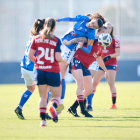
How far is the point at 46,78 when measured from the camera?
4715mm

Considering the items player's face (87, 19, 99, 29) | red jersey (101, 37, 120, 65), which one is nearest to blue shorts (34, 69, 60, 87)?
player's face (87, 19, 99, 29)

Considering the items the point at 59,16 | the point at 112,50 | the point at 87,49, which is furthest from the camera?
the point at 59,16

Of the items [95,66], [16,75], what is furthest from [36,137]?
[16,75]

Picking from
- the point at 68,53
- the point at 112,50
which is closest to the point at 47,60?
the point at 68,53

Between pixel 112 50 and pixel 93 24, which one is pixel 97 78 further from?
pixel 93 24

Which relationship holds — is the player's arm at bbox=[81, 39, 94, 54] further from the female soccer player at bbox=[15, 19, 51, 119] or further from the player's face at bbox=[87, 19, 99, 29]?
the female soccer player at bbox=[15, 19, 51, 119]


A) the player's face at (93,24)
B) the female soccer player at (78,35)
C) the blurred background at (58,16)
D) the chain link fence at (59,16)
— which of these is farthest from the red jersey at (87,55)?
the chain link fence at (59,16)

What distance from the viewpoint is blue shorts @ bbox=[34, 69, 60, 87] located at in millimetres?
4703

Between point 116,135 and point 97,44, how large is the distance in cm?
284

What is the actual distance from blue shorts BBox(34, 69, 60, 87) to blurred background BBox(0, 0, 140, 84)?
64.7ft

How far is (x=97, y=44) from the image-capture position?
6500 millimetres

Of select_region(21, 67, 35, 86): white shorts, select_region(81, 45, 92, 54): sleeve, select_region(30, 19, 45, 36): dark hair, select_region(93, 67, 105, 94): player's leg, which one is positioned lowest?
select_region(93, 67, 105, 94): player's leg

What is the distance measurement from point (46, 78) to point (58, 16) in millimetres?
21063

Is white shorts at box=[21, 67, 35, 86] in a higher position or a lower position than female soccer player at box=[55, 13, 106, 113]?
lower
